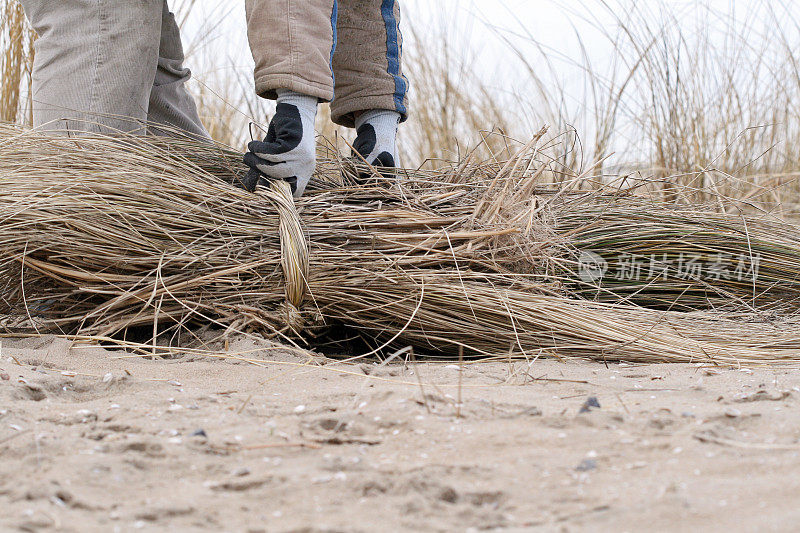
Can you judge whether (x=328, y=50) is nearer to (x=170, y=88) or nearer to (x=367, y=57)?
(x=367, y=57)

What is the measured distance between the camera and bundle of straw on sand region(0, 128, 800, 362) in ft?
4.80

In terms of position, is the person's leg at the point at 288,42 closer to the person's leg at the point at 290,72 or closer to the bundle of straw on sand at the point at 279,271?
the person's leg at the point at 290,72

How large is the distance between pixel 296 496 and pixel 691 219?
1461 millimetres

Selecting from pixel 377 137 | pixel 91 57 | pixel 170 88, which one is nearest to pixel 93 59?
pixel 91 57

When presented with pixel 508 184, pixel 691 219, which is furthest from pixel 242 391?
pixel 691 219

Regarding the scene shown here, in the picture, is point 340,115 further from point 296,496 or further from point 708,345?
point 296,496

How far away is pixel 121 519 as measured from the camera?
0.68 metres

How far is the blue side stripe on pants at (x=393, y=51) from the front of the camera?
1.85m

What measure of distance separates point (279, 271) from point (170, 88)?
816mm

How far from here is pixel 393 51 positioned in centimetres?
186

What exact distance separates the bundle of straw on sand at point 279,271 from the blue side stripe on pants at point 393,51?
0.39 m

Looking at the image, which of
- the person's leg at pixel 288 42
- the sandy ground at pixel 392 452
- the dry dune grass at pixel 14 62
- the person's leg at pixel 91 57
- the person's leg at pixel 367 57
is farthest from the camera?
the dry dune grass at pixel 14 62

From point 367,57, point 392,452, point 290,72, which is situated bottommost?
point 392,452

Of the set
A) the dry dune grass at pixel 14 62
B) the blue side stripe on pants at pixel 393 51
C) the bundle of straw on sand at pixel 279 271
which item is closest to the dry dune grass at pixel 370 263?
the bundle of straw on sand at pixel 279 271
